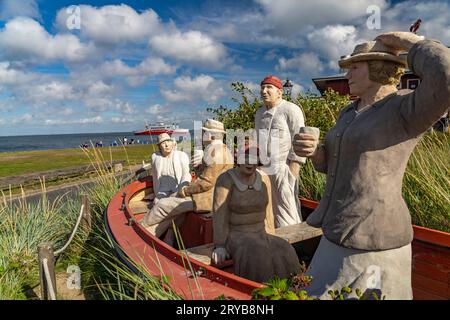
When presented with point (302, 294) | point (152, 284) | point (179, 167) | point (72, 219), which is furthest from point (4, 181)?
point (302, 294)

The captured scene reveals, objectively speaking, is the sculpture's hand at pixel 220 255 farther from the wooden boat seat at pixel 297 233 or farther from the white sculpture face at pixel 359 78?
the white sculpture face at pixel 359 78

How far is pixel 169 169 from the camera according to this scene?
4.54 meters

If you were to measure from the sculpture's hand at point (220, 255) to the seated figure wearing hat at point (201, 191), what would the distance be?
1.17 metres

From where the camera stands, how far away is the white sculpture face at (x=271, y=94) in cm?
383

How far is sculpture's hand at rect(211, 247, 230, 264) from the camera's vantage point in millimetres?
2538

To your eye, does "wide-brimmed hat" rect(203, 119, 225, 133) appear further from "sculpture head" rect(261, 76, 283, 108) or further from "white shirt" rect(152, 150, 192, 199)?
"white shirt" rect(152, 150, 192, 199)

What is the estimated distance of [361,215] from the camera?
1.80 meters

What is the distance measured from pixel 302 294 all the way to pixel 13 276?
3667mm

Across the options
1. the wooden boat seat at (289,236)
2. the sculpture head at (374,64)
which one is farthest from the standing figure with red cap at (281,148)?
the sculpture head at (374,64)

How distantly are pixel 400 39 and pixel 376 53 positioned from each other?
0.12 m

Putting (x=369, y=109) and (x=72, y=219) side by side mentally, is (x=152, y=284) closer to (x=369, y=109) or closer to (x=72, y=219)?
(x=369, y=109)

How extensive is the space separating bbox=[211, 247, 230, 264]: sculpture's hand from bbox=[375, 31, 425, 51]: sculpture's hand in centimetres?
171

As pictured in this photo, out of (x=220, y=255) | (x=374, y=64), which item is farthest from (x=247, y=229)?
(x=374, y=64)

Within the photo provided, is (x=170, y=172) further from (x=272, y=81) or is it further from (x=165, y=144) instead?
(x=272, y=81)
